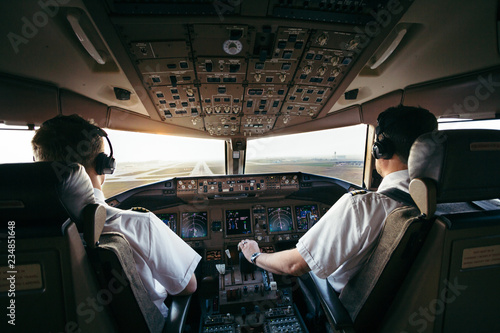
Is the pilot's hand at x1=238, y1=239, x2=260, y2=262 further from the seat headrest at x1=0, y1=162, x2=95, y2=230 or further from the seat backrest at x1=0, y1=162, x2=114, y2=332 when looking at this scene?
the seat headrest at x1=0, y1=162, x2=95, y2=230

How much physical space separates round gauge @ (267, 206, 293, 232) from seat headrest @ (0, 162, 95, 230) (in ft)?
7.93

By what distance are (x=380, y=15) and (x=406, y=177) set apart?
99 cm

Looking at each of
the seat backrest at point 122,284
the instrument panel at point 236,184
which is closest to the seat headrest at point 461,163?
the seat backrest at point 122,284

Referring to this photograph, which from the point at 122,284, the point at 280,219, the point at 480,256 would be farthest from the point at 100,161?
the point at 280,219

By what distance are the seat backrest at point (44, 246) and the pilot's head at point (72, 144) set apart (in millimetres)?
284

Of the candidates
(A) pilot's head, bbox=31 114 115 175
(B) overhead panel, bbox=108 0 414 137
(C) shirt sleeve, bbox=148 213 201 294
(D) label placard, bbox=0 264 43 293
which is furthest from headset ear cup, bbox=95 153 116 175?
(B) overhead panel, bbox=108 0 414 137

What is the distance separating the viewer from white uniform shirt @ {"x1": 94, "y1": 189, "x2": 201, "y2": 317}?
106cm

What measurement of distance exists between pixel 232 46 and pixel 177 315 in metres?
1.77

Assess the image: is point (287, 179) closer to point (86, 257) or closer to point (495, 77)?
point (495, 77)

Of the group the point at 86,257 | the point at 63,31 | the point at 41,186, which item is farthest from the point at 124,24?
the point at 86,257

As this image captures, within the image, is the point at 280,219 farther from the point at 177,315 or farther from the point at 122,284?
the point at 122,284

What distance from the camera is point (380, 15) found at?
1.29m

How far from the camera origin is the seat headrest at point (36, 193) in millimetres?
642

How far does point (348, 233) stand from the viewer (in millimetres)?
1021
